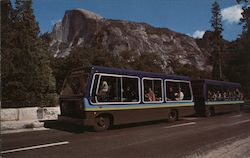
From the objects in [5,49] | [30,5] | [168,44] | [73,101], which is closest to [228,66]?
[30,5]

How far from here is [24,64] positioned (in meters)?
21.1

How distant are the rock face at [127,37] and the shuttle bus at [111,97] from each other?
8952cm

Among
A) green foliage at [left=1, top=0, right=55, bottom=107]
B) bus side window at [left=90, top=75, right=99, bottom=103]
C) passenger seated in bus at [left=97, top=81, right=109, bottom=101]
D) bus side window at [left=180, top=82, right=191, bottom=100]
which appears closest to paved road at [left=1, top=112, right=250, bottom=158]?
bus side window at [left=90, top=75, right=99, bottom=103]

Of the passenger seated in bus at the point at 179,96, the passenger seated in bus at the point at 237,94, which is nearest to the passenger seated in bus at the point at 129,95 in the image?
the passenger seated in bus at the point at 179,96

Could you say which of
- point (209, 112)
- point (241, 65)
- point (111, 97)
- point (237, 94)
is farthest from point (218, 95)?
point (241, 65)

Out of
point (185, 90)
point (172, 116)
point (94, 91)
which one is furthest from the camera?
point (185, 90)

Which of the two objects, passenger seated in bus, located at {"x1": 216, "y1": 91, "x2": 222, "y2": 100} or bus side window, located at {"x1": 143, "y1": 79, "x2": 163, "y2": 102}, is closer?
bus side window, located at {"x1": 143, "y1": 79, "x2": 163, "y2": 102}

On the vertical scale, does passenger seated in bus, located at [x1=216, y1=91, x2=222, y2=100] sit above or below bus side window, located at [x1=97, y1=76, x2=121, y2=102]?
below

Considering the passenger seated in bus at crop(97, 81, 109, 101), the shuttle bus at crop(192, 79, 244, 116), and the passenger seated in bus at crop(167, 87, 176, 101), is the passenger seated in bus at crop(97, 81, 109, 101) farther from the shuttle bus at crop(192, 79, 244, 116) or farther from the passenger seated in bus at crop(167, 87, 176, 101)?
the shuttle bus at crop(192, 79, 244, 116)

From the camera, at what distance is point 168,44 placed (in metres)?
126

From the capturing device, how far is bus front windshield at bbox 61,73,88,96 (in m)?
11.2

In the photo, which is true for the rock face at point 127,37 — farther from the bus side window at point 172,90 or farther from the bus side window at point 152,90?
the bus side window at point 152,90

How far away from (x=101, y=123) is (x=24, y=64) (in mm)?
11733

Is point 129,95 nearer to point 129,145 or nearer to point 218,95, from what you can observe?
point 129,145
